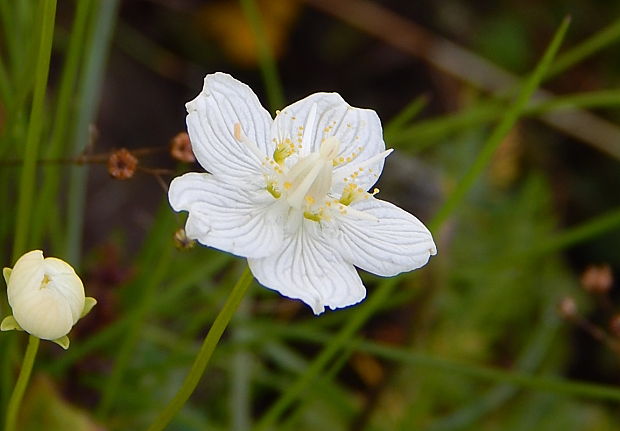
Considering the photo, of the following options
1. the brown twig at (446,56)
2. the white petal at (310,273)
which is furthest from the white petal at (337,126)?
the brown twig at (446,56)

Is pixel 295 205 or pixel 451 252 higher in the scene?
pixel 451 252

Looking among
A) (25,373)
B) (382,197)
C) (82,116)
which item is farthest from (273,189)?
(382,197)

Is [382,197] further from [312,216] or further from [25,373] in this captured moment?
[25,373]

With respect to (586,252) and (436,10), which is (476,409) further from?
(436,10)

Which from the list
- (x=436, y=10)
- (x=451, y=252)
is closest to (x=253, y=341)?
(x=451, y=252)

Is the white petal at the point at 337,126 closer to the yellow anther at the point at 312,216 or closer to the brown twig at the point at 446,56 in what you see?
the yellow anther at the point at 312,216
